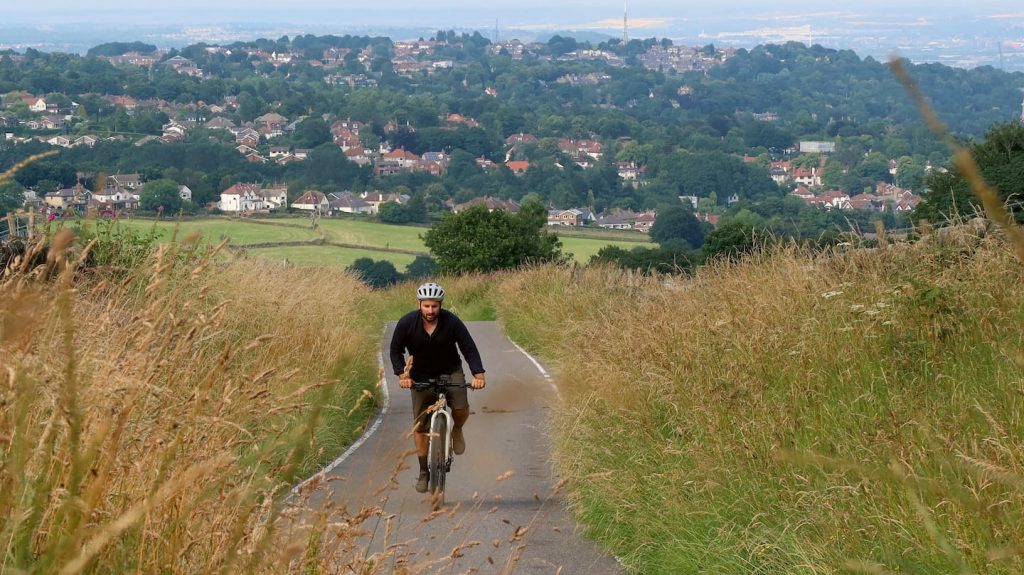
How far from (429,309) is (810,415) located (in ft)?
10.2

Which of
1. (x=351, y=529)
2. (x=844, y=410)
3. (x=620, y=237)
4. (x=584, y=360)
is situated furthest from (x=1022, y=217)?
(x=620, y=237)

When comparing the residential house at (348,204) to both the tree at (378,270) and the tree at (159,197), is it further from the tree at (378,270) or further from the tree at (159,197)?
the tree at (378,270)

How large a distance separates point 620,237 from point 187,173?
164 feet

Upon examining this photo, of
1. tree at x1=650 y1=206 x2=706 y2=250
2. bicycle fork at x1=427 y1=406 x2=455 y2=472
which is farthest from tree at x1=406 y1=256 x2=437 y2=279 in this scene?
bicycle fork at x1=427 y1=406 x2=455 y2=472

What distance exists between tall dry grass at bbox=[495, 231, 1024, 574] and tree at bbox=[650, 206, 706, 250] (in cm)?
8915

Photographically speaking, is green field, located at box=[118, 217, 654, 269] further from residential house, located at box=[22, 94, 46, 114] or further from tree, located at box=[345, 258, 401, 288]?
residential house, located at box=[22, 94, 46, 114]

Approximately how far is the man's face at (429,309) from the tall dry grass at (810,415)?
51.4 inches

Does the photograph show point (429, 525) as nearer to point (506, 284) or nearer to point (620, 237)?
point (506, 284)

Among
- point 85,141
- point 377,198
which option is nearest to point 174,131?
point 85,141

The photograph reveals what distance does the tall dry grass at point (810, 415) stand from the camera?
5.32 m

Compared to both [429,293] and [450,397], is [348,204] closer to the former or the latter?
[450,397]

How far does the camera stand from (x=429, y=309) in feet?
30.4

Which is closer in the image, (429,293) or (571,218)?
(429,293)

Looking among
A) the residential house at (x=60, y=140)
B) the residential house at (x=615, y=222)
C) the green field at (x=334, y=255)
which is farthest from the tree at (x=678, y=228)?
the residential house at (x=60, y=140)
